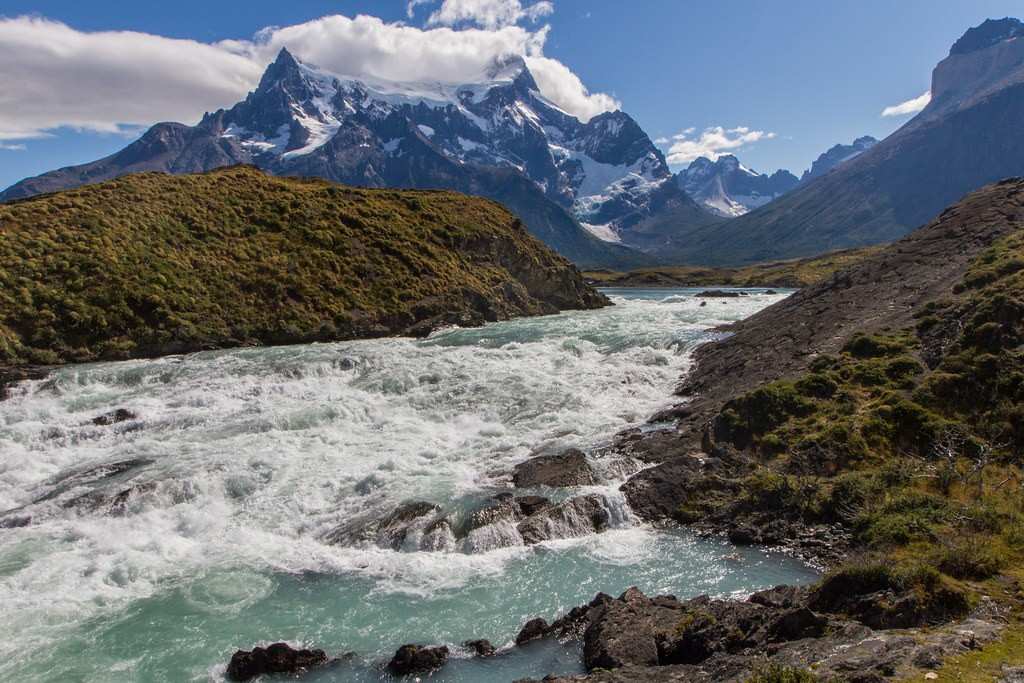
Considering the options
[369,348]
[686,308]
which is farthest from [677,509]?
[686,308]

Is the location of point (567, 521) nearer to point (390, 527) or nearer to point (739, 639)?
point (390, 527)

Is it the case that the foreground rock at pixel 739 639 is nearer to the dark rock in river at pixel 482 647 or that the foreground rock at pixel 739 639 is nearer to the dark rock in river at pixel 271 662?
the dark rock in river at pixel 482 647

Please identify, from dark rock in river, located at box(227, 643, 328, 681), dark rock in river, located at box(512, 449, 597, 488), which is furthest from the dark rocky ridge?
dark rock in river, located at box(227, 643, 328, 681)

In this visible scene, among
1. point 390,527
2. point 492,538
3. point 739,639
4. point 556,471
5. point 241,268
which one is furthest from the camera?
point 241,268

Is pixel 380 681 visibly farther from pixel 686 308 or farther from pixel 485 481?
pixel 686 308

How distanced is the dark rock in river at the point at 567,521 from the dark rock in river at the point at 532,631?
5199 mm

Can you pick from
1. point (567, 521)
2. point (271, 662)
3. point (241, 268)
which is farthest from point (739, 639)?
point (241, 268)

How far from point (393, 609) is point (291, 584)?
151 inches

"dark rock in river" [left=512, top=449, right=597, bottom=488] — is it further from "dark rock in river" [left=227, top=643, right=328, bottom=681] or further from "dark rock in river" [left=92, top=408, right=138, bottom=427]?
"dark rock in river" [left=92, top=408, right=138, bottom=427]

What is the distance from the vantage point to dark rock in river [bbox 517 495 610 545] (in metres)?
21.6

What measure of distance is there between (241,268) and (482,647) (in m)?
56.1

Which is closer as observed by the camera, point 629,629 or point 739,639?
point 739,639

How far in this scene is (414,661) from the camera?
1465 centimetres

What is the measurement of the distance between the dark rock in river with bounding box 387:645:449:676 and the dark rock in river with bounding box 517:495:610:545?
22.4 ft
